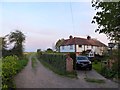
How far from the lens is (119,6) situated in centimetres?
1680

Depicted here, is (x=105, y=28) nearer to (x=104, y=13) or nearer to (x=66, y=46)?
(x=104, y=13)

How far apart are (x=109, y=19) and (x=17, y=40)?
27.8 metres

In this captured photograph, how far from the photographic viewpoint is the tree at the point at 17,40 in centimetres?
4069

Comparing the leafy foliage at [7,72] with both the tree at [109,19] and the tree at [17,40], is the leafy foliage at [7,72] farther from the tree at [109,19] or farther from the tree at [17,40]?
the tree at [17,40]

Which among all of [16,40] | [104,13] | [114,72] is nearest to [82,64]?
[114,72]

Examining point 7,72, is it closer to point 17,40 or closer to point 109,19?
point 109,19

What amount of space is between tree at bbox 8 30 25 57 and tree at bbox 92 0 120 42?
850 inches

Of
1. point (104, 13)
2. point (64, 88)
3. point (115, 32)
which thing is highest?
point (104, 13)

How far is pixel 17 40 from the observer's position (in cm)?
4400

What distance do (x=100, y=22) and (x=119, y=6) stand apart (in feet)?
9.80

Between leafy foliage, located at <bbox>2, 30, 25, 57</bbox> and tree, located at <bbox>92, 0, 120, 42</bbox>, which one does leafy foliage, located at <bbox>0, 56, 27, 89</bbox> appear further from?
leafy foliage, located at <bbox>2, 30, 25, 57</bbox>

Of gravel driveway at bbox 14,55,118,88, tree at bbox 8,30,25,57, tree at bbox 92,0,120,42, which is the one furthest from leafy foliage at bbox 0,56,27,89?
tree at bbox 8,30,25,57

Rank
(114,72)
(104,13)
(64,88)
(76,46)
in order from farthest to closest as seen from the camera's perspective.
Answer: (76,46), (114,72), (104,13), (64,88)

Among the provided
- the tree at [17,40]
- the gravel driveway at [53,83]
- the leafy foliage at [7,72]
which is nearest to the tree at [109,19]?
the gravel driveway at [53,83]
